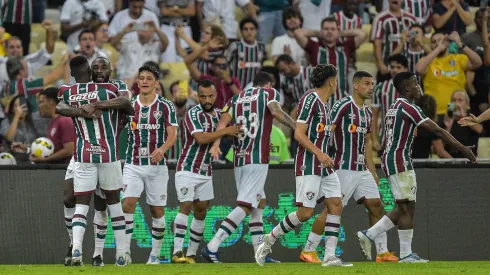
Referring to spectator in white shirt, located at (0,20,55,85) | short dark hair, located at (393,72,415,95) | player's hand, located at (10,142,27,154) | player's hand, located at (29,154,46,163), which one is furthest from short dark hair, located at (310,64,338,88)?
spectator in white shirt, located at (0,20,55,85)

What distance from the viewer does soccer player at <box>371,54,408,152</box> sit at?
635 inches

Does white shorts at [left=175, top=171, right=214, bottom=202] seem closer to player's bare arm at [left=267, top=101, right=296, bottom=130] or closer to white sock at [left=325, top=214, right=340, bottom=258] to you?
player's bare arm at [left=267, top=101, right=296, bottom=130]

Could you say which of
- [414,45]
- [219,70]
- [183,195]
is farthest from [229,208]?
[414,45]

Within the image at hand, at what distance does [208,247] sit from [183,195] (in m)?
0.72

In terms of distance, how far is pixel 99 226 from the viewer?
12.0 metres

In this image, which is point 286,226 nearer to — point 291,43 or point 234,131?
point 234,131

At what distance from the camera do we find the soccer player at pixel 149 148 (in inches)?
506

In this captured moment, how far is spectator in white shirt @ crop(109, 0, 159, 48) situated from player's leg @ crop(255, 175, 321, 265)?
7024mm

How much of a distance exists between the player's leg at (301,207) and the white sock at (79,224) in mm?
1827

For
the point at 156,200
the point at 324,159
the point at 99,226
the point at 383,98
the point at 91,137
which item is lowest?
the point at 99,226

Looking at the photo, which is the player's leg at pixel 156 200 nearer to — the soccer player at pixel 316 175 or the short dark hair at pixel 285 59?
the soccer player at pixel 316 175

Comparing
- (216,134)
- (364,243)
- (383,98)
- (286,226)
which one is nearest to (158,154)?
(216,134)

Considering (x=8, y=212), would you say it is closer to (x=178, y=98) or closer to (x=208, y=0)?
(x=178, y=98)

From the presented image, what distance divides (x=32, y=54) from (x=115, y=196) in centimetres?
707
